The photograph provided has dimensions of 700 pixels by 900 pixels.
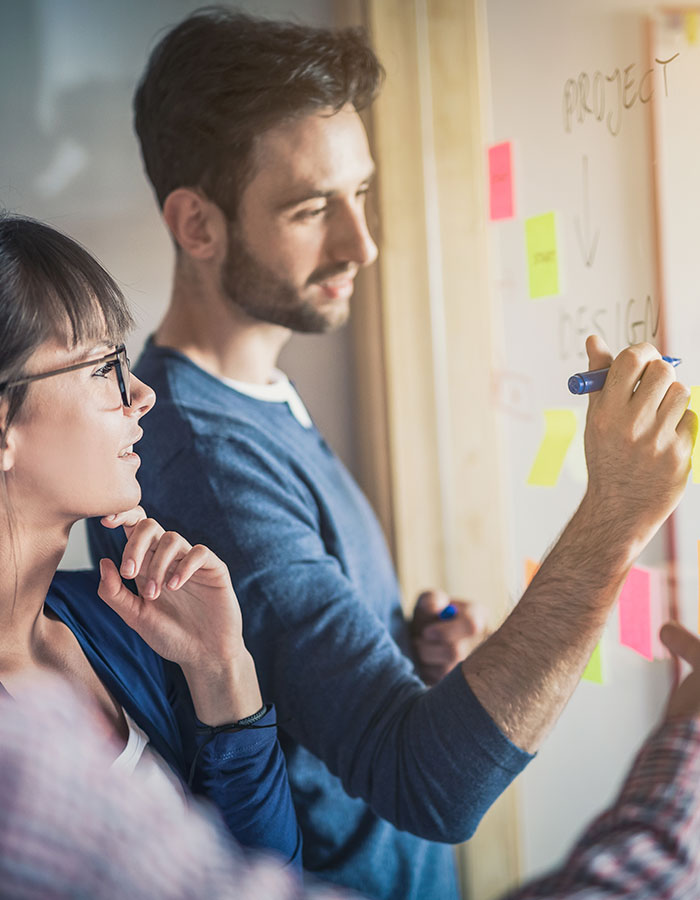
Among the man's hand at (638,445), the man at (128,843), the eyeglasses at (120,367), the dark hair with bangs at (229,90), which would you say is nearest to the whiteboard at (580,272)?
the man's hand at (638,445)

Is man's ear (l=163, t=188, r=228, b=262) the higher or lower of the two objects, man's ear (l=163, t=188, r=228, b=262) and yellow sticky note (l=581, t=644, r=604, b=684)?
the higher

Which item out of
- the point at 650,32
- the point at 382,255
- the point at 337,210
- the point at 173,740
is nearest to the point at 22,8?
the point at 337,210

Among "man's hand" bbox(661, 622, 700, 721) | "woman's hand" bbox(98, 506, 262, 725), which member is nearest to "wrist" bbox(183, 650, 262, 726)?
"woman's hand" bbox(98, 506, 262, 725)

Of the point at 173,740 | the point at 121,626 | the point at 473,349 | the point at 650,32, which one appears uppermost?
the point at 650,32

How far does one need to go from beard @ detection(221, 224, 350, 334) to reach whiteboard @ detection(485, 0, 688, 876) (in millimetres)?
310

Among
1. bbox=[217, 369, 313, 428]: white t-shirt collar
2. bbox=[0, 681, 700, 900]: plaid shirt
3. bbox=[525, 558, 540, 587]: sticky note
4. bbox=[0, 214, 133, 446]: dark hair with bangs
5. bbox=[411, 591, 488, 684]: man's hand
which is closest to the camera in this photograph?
bbox=[0, 681, 700, 900]: plaid shirt

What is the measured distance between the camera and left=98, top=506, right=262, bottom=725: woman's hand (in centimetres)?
79

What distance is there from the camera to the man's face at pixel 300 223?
998 mm

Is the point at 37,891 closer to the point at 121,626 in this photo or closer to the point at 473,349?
the point at 121,626

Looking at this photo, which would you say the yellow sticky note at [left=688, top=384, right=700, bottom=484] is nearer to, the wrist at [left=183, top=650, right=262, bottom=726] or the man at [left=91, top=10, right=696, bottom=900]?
the man at [left=91, top=10, right=696, bottom=900]

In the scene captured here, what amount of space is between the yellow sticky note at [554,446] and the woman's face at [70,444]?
0.58 meters

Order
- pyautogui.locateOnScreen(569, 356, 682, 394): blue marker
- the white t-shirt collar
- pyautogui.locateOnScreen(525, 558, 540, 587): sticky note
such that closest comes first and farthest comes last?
pyautogui.locateOnScreen(569, 356, 682, 394): blue marker → the white t-shirt collar → pyautogui.locateOnScreen(525, 558, 540, 587): sticky note

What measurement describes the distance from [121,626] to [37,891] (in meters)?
0.38

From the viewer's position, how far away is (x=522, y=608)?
819 millimetres
